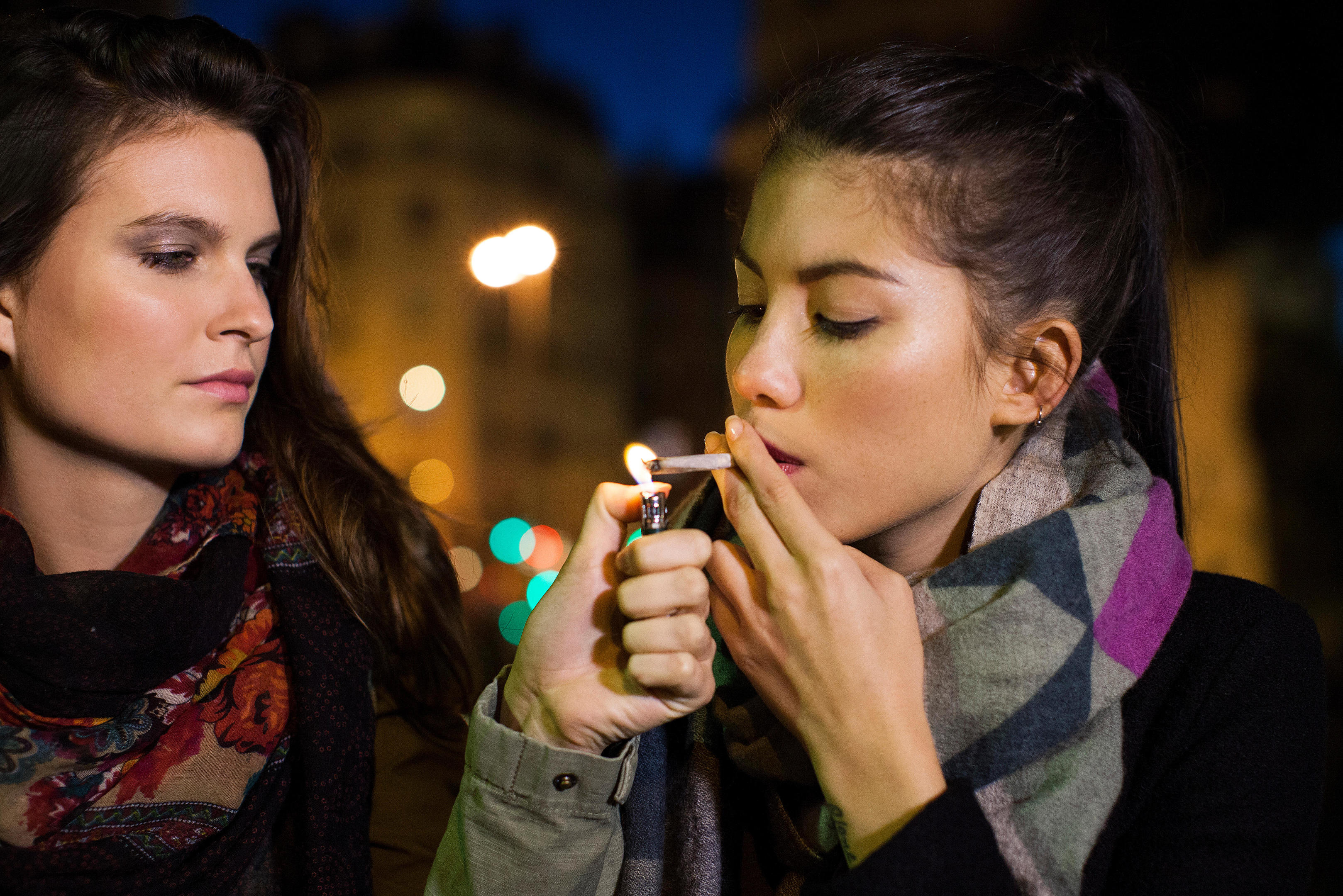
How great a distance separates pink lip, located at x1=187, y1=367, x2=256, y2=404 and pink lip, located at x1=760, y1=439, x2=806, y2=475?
1.33 meters

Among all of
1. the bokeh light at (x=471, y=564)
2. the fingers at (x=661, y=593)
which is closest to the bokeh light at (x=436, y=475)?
the bokeh light at (x=471, y=564)

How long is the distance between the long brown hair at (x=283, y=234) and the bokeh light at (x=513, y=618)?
12816 mm

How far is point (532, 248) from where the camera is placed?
2.39m

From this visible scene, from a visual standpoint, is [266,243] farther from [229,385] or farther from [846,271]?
[846,271]

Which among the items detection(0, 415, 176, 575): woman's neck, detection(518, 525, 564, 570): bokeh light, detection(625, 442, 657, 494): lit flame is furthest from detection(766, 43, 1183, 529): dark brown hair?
detection(518, 525, 564, 570): bokeh light

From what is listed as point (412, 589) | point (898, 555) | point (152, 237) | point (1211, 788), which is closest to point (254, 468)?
point (412, 589)

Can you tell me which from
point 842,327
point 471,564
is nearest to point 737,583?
point 842,327

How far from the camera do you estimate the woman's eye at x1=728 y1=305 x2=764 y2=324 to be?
1894 millimetres

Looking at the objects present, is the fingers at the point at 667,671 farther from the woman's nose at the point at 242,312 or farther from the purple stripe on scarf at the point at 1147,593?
the woman's nose at the point at 242,312

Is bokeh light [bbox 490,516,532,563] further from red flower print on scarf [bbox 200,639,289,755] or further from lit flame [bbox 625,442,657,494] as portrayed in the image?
lit flame [bbox 625,442,657,494]

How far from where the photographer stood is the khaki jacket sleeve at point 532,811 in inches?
63.6

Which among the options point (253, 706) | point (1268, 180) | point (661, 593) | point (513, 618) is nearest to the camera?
point (661, 593)

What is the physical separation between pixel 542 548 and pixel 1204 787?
79.5 feet

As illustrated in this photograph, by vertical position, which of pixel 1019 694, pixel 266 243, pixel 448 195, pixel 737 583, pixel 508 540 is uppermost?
pixel 448 195
